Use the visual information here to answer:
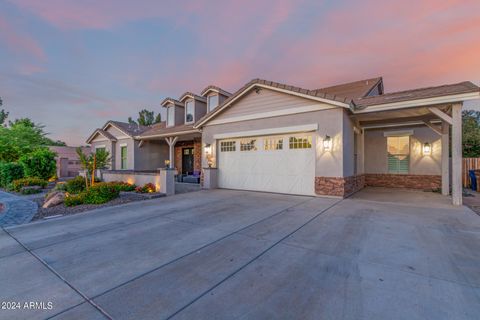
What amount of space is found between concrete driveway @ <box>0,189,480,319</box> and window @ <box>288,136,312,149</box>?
3822 millimetres

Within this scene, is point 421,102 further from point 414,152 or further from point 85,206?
point 85,206

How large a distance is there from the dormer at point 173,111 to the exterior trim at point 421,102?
11.7 meters

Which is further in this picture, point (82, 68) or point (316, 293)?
point (82, 68)

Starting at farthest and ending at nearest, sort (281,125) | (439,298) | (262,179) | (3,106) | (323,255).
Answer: (3,106) < (262,179) < (281,125) < (323,255) < (439,298)

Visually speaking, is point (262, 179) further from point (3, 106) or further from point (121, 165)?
point (3, 106)

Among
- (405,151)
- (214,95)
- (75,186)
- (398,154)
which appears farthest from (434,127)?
(75,186)

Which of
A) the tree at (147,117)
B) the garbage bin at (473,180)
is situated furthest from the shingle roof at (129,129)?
the garbage bin at (473,180)

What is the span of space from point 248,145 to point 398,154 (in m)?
7.97

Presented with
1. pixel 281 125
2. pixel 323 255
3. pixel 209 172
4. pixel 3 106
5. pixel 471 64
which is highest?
pixel 3 106

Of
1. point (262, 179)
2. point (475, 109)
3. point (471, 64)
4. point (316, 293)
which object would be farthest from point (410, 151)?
point (475, 109)

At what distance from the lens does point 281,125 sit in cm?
883

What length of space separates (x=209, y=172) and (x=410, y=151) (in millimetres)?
10376

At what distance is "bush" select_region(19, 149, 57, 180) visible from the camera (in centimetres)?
1195

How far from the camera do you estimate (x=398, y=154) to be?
1065cm
